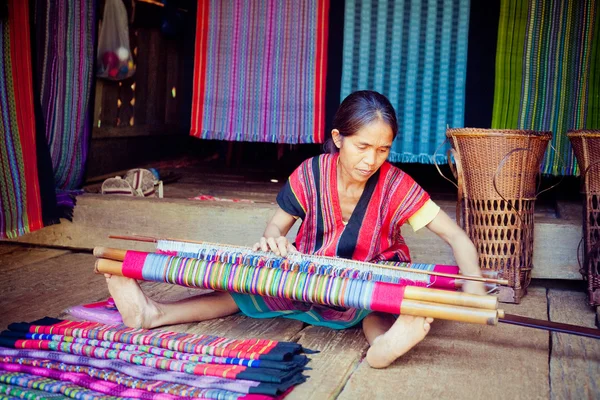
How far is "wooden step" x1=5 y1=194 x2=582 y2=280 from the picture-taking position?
3.50 metres

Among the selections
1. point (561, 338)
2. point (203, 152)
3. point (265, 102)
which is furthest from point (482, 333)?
point (203, 152)

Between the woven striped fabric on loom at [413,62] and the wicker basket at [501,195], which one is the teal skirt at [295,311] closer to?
the wicker basket at [501,195]

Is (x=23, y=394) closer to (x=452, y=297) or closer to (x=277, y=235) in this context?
(x=277, y=235)

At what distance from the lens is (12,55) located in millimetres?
3385

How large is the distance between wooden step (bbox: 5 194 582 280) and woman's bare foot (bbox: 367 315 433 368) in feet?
4.41

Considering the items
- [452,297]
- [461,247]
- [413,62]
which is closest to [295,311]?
[461,247]

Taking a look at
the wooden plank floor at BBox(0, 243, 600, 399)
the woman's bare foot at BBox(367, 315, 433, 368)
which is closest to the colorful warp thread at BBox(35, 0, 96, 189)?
the wooden plank floor at BBox(0, 243, 600, 399)

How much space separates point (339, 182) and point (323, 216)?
0.15m

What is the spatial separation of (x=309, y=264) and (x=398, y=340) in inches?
15.5

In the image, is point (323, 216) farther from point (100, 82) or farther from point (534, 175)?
point (100, 82)

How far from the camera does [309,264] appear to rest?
2.31 metres

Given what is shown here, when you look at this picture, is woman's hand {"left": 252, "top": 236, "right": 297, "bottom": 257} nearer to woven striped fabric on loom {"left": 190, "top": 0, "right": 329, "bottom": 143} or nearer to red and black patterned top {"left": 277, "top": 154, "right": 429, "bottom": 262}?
red and black patterned top {"left": 277, "top": 154, "right": 429, "bottom": 262}

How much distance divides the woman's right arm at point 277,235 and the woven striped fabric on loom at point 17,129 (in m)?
1.47

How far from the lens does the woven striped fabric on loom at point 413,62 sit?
4062mm
